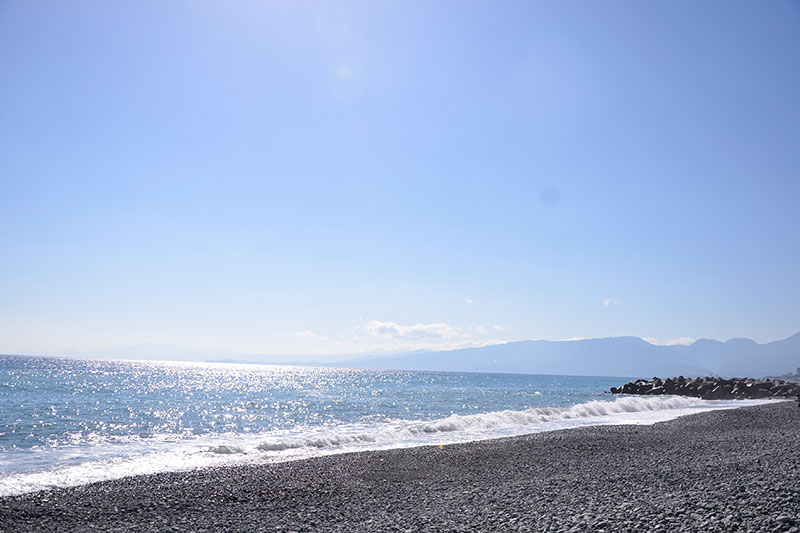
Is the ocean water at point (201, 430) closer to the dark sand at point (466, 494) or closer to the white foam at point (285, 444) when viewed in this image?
the white foam at point (285, 444)

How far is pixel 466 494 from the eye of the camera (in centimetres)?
1231

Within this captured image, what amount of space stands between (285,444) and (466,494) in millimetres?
12895

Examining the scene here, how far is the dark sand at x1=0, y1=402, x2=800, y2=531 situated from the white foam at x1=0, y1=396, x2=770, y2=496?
2.29 m

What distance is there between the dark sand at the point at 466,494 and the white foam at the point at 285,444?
2.29 meters

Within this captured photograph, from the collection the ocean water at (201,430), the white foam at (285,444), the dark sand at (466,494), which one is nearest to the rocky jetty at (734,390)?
the ocean water at (201,430)

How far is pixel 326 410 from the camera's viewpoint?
4266 cm

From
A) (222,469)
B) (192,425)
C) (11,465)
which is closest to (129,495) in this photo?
(222,469)

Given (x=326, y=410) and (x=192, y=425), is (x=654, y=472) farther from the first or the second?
(x=326, y=410)

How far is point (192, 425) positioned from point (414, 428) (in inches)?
576

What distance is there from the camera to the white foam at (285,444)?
16266mm

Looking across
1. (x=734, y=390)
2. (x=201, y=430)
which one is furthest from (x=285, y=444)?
(x=734, y=390)

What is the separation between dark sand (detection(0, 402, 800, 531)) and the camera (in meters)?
9.25

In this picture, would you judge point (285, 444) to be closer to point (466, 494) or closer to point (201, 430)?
point (201, 430)

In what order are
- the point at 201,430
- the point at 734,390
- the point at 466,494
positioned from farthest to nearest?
the point at 734,390, the point at 201,430, the point at 466,494
